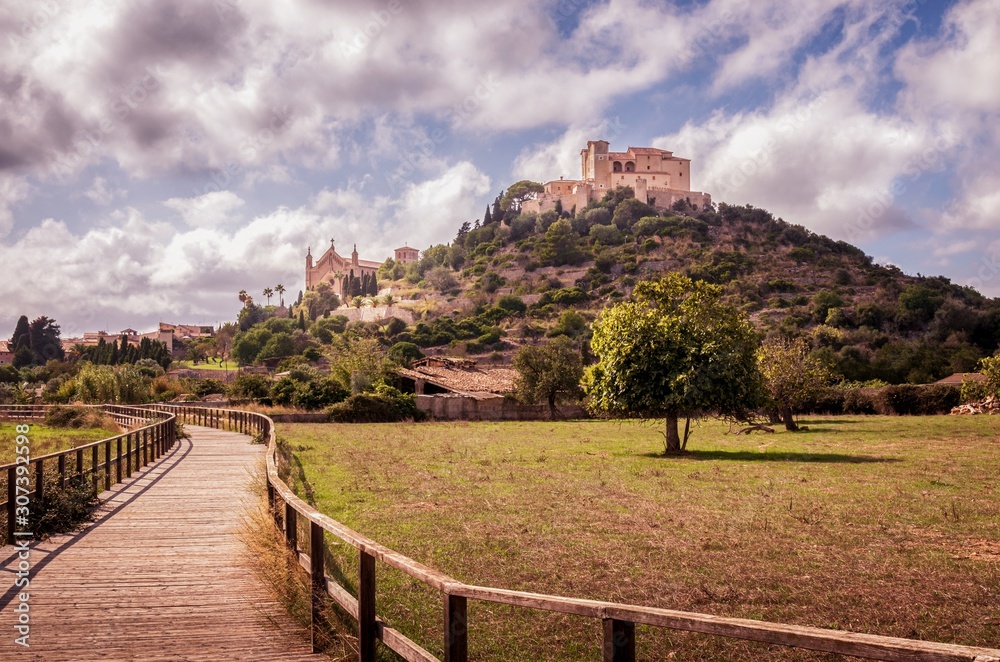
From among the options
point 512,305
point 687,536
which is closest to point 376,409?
point 687,536

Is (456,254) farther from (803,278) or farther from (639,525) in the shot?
(639,525)

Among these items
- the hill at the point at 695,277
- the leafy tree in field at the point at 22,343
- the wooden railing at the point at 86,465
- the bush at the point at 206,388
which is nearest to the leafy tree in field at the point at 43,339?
the leafy tree in field at the point at 22,343

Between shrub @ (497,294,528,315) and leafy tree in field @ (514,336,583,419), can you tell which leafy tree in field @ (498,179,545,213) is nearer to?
shrub @ (497,294,528,315)

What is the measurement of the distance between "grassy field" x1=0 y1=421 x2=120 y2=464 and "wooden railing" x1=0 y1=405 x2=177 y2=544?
2.72 feet

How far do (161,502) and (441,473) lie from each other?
23.3 feet

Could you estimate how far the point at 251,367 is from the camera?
115 meters

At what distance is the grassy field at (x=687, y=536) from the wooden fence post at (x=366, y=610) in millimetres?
1300

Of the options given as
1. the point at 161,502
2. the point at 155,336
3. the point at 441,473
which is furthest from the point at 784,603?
the point at 155,336

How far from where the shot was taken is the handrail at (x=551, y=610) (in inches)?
107

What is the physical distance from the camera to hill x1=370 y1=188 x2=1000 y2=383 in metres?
87.7

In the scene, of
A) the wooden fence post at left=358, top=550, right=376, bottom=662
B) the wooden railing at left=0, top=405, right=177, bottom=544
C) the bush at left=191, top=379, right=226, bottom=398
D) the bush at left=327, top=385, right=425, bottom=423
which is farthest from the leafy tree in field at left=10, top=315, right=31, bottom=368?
the wooden fence post at left=358, top=550, right=376, bottom=662

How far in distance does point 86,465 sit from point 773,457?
18.9 meters

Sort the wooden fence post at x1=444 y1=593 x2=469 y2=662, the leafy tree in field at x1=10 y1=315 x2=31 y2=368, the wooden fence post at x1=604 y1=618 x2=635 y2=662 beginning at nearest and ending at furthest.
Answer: the wooden fence post at x1=604 y1=618 x2=635 y2=662, the wooden fence post at x1=444 y1=593 x2=469 y2=662, the leafy tree in field at x1=10 y1=315 x2=31 y2=368

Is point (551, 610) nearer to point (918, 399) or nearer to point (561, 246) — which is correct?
point (918, 399)
